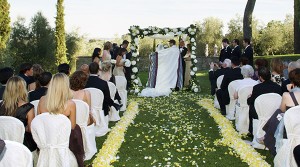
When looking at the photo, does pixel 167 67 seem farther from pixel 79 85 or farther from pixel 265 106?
pixel 79 85

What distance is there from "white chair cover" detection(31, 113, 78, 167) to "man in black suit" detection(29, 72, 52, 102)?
1.38m

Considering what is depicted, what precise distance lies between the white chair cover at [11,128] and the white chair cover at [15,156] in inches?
46.9

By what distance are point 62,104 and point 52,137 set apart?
44 cm

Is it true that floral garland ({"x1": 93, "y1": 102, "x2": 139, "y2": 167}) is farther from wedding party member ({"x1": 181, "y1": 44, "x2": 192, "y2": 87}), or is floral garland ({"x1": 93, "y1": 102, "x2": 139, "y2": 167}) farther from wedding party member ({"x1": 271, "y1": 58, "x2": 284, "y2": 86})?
wedding party member ({"x1": 181, "y1": 44, "x2": 192, "y2": 87})

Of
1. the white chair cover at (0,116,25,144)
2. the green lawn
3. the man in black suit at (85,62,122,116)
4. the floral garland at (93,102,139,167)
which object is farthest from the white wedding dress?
the white chair cover at (0,116,25,144)

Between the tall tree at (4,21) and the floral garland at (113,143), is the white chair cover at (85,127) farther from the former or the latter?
the tall tree at (4,21)

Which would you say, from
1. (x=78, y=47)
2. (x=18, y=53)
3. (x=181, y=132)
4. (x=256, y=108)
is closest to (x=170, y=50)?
(x=181, y=132)

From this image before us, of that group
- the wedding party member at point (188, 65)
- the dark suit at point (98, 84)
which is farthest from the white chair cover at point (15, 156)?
the wedding party member at point (188, 65)

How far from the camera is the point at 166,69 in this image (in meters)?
17.1

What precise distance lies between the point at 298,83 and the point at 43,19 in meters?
24.9

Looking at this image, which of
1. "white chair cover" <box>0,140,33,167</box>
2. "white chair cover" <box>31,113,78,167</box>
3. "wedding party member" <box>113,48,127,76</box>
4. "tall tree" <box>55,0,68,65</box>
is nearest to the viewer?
"white chair cover" <box>0,140,33,167</box>

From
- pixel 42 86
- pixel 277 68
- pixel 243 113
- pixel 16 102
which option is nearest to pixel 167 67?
pixel 243 113

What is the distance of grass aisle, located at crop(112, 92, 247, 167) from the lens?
6715 millimetres

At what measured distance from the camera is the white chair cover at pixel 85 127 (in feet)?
21.2
